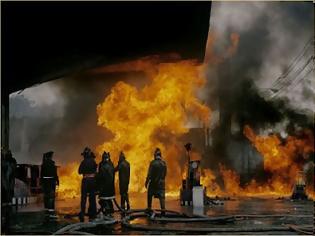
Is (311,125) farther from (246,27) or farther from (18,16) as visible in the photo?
(18,16)

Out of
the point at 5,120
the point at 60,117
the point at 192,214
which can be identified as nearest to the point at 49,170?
the point at 60,117

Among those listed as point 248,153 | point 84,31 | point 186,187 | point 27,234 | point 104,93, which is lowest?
point 27,234

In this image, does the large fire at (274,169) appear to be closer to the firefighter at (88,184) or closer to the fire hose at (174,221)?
the fire hose at (174,221)

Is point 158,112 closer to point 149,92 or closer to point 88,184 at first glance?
point 149,92

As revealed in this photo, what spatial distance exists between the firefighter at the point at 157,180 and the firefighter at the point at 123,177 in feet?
1.82

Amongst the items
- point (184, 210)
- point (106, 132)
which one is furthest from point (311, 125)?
point (106, 132)

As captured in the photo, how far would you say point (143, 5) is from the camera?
10961 millimetres

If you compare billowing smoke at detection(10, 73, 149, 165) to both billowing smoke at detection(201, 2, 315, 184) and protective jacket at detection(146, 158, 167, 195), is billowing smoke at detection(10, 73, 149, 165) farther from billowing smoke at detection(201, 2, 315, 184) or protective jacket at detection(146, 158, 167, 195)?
billowing smoke at detection(201, 2, 315, 184)

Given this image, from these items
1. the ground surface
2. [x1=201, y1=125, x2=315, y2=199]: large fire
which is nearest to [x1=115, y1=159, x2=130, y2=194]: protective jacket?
the ground surface

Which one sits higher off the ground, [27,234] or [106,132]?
[106,132]

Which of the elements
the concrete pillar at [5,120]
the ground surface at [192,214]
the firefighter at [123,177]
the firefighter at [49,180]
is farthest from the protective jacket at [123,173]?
the concrete pillar at [5,120]

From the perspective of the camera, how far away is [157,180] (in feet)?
38.1

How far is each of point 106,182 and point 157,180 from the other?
1.23m

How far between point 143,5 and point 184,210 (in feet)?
16.7
